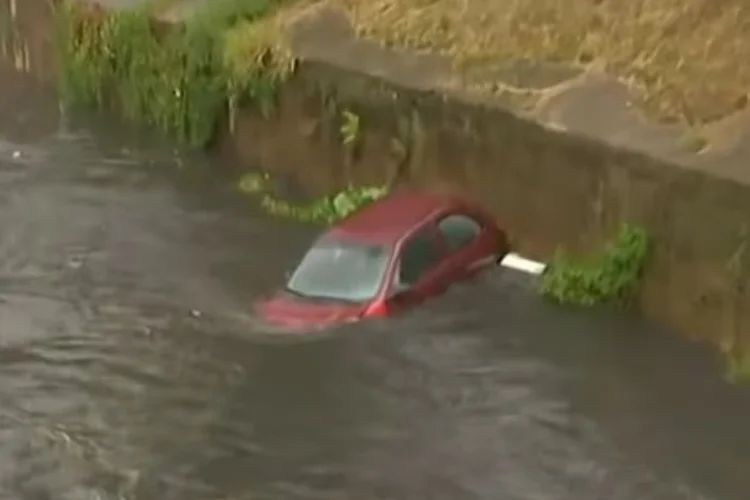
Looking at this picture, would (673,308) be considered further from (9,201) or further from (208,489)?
(9,201)

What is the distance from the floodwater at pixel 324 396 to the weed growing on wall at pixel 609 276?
18cm

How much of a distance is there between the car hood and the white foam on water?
1883mm

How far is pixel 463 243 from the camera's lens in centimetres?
1445

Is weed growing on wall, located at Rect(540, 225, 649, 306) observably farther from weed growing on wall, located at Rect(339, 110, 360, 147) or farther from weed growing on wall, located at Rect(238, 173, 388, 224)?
weed growing on wall, located at Rect(339, 110, 360, 147)

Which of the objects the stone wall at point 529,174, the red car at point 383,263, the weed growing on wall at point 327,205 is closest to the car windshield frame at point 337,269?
the red car at point 383,263

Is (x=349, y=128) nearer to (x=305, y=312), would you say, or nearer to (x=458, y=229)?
(x=458, y=229)

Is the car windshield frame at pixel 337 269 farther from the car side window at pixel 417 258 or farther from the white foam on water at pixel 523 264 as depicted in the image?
the white foam on water at pixel 523 264

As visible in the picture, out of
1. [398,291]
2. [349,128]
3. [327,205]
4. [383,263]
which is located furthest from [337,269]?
[349,128]

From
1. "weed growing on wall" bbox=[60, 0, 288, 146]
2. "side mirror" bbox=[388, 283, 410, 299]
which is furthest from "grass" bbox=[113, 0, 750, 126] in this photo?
"side mirror" bbox=[388, 283, 410, 299]

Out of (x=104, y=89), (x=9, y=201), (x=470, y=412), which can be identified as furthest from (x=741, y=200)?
(x=104, y=89)

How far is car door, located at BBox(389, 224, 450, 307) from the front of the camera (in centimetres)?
1374

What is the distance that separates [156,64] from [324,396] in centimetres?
832

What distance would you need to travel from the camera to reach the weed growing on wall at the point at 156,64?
19359 mm

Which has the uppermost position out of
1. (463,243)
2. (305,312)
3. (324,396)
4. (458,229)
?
(458,229)
